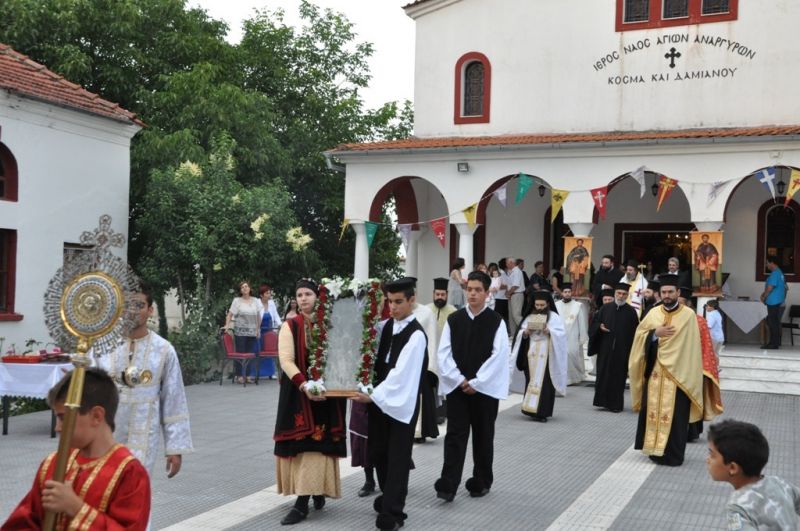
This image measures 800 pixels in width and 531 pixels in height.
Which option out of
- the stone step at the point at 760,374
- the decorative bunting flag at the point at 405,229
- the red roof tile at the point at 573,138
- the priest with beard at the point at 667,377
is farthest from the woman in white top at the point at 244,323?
the stone step at the point at 760,374

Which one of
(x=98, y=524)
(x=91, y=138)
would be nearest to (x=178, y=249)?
(x=91, y=138)

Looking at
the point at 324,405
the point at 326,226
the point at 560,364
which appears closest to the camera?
the point at 324,405

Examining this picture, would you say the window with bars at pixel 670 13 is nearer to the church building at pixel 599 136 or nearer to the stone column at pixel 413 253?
the church building at pixel 599 136

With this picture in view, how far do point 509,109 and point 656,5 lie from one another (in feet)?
13.3

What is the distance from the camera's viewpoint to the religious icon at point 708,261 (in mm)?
18141

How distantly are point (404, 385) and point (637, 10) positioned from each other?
16.4m

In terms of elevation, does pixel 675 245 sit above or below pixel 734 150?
below

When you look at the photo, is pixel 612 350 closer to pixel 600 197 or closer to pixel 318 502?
pixel 600 197

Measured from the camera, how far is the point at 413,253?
79.0 ft

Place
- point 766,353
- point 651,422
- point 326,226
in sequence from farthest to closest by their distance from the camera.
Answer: point 326,226 < point 766,353 < point 651,422

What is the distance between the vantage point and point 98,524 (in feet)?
10.9

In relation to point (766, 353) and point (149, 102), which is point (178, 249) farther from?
point (766, 353)

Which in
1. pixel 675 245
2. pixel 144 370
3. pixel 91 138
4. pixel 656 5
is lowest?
pixel 144 370

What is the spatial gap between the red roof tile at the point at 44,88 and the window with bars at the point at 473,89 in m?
8.32
